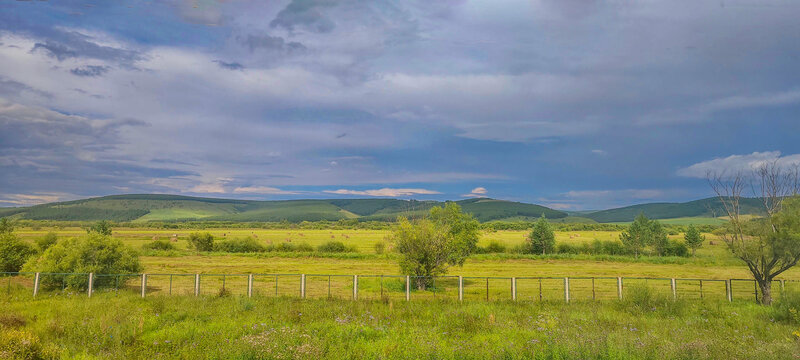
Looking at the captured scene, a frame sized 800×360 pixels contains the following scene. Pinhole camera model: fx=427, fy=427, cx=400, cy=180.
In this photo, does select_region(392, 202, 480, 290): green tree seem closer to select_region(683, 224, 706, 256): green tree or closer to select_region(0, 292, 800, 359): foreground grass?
select_region(0, 292, 800, 359): foreground grass

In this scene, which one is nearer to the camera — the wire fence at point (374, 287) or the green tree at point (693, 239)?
the wire fence at point (374, 287)

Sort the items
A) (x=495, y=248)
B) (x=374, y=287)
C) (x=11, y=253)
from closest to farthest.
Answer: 1. (x=374, y=287)
2. (x=11, y=253)
3. (x=495, y=248)

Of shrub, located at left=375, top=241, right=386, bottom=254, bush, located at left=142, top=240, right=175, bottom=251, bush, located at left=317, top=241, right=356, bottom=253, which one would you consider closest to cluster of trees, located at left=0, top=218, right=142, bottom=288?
bush, located at left=317, top=241, right=356, bottom=253

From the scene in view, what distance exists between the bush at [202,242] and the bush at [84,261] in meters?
47.6

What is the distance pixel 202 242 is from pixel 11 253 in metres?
41.3

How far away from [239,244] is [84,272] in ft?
169

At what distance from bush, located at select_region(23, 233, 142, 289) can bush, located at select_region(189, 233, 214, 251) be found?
4760 cm

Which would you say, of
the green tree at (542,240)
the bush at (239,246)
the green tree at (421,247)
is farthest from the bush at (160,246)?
the green tree at (542,240)

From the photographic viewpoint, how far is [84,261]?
102 ft

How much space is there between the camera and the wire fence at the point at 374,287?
26.0 metres

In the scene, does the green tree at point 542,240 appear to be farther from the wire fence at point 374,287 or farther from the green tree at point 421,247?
the green tree at point 421,247

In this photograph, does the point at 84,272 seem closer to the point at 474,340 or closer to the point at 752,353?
the point at 474,340

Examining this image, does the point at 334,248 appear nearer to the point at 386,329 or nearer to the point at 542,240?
the point at 542,240

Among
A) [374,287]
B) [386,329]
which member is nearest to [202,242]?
[374,287]
